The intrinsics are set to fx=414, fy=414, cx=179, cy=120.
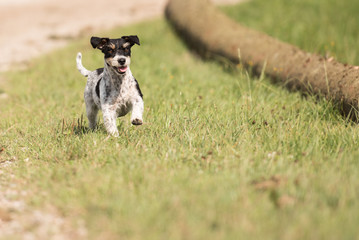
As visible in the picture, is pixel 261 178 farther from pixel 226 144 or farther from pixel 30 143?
pixel 30 143

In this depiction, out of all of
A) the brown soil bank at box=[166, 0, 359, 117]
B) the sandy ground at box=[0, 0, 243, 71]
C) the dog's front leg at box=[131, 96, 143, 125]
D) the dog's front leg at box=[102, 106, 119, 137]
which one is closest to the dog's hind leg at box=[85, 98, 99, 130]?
the dog's front leg at box=[102, 106, 119, 137]

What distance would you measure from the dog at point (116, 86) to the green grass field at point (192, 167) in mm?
270

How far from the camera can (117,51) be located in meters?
4.48

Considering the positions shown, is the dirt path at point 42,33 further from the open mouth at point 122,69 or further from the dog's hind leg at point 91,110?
the open mouth at point 122,69

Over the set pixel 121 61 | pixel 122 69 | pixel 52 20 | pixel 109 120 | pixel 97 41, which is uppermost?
pixel 97 41

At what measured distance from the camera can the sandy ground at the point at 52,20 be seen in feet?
41.0

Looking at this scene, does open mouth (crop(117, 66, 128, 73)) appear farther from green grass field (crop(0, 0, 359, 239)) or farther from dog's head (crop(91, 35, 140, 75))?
green grass field (crop(0, 0, 359, 239))

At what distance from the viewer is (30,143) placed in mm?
4797

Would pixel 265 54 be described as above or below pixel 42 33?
above

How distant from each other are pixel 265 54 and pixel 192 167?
15.3 feet

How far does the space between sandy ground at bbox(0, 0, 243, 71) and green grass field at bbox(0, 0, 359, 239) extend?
5.66 metres

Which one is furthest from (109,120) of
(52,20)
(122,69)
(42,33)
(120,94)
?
(52,20)

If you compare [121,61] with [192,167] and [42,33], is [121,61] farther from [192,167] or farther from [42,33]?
[42,33]

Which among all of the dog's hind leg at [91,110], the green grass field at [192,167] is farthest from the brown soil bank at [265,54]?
the dog's hind leg at [91,110]
